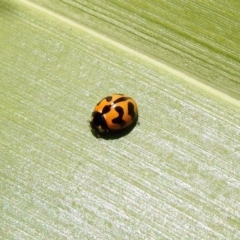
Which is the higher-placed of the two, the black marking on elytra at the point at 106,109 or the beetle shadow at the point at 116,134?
the black marking on elytra at the point at 106,109

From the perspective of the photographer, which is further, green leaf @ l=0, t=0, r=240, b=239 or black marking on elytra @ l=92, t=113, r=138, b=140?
black marking on elytra @ l=92, t=113, r=138, b=140

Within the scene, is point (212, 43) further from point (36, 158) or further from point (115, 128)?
point (36, 158)

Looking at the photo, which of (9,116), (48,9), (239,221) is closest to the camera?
(239,221)

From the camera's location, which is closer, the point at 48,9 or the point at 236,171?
the point at 236,171

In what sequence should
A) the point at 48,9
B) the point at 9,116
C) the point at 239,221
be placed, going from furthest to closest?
1. the point at 48,9
2. the point at 9,116
3. the point at 239,221

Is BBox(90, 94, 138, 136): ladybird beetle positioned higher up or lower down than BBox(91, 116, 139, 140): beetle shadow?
higher up

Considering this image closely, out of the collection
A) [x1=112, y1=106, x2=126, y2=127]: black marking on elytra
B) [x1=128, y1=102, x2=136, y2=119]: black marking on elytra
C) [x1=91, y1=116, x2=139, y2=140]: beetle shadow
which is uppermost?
[x1=128, y1=102, x2=136, y2=119]: black marking on elytra

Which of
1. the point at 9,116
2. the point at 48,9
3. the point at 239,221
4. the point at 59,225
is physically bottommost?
the point at 59,225

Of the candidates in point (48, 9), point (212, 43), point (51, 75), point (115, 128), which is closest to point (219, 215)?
point (115, 128)
